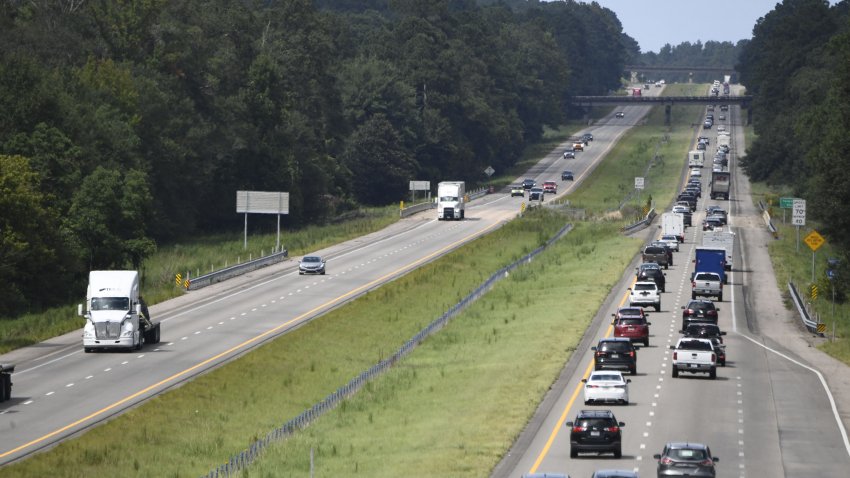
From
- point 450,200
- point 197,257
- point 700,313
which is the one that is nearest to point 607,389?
point 700,313

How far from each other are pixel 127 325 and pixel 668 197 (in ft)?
361

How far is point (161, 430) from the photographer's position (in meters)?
52.7

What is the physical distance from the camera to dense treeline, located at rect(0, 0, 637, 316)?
99.9m

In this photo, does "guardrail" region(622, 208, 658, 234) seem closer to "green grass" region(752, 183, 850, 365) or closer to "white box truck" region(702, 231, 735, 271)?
"green grass" region(752, 183, 850, 365)

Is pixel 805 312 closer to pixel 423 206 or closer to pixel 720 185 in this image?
pixel 423 206

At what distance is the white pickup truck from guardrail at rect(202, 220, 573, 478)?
1279 cm

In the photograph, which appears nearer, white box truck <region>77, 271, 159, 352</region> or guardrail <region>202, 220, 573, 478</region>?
guardrail <region>202, 220, 573, 478</region>

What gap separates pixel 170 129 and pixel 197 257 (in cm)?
2252

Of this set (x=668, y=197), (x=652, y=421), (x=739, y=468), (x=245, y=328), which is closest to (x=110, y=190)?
(x=245, y=328)

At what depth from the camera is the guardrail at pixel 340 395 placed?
45.4 metres

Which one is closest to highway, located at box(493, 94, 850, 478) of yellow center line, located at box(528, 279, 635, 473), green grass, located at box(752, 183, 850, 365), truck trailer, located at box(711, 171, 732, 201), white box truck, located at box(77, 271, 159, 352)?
yellow center line, located at box(528, 279, 635, 473)

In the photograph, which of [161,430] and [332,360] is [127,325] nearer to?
[332,360]

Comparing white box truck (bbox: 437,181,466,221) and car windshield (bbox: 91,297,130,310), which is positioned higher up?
white box truck (bbox: 437,181,466,221)

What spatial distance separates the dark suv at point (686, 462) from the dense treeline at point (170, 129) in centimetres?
5487
